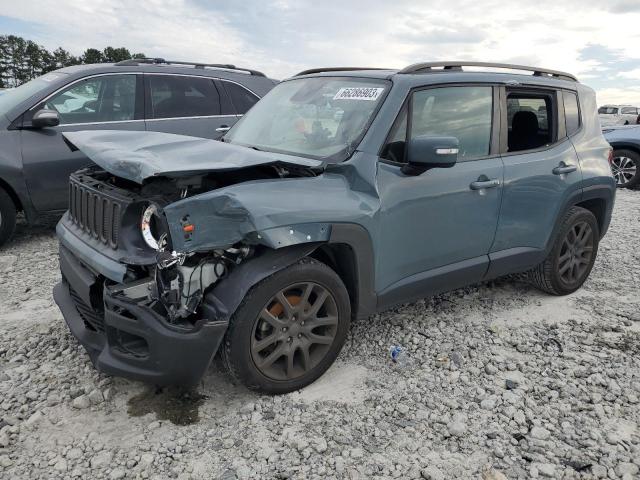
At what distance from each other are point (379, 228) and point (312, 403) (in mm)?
1039

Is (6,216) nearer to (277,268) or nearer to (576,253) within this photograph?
(277,268)

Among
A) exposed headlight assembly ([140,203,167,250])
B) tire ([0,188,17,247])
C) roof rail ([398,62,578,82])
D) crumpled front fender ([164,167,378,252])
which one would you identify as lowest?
tire ([0,188,17,247])

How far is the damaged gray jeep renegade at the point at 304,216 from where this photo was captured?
8.43ft

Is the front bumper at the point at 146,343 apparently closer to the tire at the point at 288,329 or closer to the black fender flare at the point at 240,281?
the black fender flare at the point at 240,281

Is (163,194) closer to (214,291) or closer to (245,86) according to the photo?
(214,291)

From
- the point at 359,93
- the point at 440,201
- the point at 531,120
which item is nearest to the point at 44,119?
the point at 359,93

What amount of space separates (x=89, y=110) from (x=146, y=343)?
3.99 meters

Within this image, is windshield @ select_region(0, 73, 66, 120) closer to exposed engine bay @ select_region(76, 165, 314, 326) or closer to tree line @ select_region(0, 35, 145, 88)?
exposed engine bay @ select_region(76, 165, 314, 326)

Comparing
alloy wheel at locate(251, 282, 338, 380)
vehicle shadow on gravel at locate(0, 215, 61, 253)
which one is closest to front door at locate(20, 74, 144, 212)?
vehicle shadow on gravel at locate(0, 215, 61, 253)

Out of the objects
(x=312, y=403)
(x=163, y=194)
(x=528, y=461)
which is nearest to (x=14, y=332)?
(x=163, y=194)

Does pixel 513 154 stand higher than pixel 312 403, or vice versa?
pixel 513 154

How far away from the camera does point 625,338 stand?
12.7 feet

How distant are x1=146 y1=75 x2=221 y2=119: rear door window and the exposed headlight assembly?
12.1 feet

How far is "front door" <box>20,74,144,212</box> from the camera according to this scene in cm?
532
